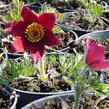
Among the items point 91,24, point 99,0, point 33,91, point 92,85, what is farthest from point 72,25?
point 92,85

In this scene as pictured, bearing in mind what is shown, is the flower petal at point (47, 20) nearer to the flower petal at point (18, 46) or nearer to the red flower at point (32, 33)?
the red flower at point (32, 33)

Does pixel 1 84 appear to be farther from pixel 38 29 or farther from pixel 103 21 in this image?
pixel 103 21

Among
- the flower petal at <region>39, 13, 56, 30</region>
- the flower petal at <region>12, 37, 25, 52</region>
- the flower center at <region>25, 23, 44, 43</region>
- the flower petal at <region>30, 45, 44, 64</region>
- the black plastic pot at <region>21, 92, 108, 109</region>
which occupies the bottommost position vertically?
the black plastic pot at <region>21, 92, 108, 109</region>

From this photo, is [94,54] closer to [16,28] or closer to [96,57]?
[96,57]

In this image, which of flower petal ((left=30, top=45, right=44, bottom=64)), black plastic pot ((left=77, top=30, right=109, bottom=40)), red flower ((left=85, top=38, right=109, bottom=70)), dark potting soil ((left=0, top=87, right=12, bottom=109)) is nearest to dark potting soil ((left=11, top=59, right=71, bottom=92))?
dark potting soil ((left=0, top=87, right=12, bottom=109))

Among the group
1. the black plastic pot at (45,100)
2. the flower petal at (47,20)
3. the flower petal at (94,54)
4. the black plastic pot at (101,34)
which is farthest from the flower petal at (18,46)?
the black plastic pot at (101,34)

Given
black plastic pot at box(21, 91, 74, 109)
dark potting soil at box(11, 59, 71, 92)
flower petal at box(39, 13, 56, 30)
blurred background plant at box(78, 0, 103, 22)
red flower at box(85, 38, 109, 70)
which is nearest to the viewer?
red flower at box(85, 38, 109, 70)

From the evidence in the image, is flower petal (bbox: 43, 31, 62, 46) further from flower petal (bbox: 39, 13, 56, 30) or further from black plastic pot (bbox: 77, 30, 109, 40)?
black plastic pot (bbox: 77, 30, 109, 40)
